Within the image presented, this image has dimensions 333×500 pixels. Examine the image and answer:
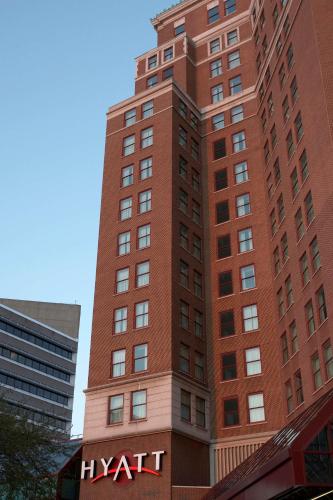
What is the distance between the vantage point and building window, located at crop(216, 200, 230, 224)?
63916mm

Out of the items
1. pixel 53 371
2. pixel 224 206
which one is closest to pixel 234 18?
pixel 224 206

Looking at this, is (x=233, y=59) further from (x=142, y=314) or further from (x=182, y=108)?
(x=142, y=314)

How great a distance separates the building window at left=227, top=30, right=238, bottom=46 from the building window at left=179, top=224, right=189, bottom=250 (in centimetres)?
2732

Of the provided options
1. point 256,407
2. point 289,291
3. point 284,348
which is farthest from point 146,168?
point 256,407

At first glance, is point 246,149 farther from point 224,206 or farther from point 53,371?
point 53,371

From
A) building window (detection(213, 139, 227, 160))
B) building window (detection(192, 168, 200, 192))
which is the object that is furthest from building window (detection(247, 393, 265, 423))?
building window (detection(213, 139, 227, 160))

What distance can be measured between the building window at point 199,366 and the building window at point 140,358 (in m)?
4.61

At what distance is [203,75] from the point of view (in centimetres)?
7631

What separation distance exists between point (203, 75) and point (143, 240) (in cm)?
2618

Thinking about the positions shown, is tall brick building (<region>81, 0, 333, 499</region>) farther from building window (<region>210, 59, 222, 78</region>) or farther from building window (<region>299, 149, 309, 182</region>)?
building window (<region>210, 59, 222, 78</region>)

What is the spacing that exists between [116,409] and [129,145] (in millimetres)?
28888

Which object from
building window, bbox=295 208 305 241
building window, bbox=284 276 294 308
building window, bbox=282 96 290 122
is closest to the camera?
building window, bbox=295 208 305 241

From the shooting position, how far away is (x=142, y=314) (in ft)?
184

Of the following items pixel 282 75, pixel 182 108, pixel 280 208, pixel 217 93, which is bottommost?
pixel 280 208
